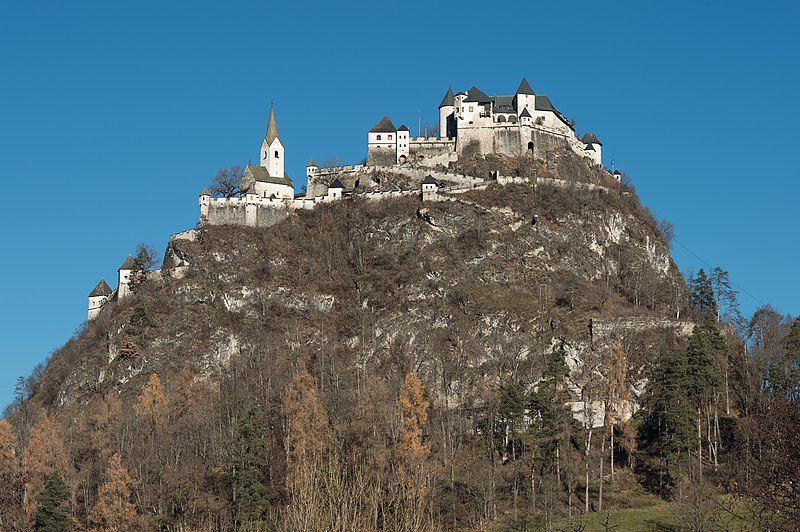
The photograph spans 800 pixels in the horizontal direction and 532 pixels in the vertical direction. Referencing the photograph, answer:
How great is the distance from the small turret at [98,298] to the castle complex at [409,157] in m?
0.01

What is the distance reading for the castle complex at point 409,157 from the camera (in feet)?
425

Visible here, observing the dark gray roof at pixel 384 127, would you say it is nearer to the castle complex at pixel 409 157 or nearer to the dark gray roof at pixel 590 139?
the castle complex at pixel 409 157

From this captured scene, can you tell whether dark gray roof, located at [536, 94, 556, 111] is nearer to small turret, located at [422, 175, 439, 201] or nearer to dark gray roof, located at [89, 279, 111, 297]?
small turret, located at [422, 175, 439, 201]

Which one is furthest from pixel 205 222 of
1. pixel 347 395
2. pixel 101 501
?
pixel 101 501

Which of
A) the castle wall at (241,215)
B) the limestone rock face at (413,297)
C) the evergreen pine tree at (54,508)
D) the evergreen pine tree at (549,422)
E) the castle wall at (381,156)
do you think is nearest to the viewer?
the evergreen pine tree at (54,508)

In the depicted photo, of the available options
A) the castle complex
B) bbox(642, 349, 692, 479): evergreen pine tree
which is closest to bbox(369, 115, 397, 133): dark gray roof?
the castle complex

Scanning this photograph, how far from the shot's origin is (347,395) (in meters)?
94.4

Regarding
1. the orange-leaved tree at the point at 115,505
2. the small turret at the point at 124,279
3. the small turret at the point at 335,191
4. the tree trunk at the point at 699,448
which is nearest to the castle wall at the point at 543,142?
the small turret at the point at 335,191

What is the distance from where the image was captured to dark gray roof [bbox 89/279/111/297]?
135 meters

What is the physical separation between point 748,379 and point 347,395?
1239 inches

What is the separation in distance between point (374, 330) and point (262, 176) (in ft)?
103

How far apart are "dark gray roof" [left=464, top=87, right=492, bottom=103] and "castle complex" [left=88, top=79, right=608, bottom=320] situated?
121mm

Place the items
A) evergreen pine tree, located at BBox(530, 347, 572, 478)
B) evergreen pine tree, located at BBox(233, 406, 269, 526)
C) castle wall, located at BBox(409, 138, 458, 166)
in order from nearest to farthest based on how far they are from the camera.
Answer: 1. evergreen pine tree, located at BBox(233, 406, 269, 526)
2. evergreen pine tree, located at BBox(530, 347, 572, 478)
3. castle wall, located at BBox(409, 138, 458, 166)

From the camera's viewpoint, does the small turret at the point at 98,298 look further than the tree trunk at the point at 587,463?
Yes
